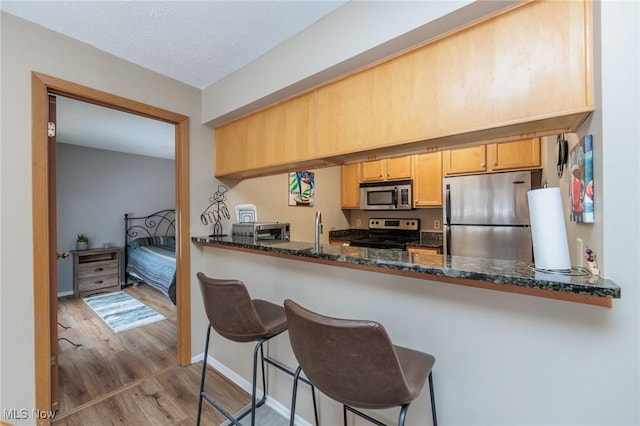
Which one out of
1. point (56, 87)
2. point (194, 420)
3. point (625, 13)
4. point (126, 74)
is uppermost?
point (126, 74)

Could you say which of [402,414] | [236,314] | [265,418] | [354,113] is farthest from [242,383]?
[354,113]

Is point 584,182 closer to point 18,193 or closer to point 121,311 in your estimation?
point 18,193

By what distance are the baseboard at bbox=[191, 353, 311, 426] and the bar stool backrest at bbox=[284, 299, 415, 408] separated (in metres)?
1.04

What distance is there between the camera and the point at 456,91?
1187 mm

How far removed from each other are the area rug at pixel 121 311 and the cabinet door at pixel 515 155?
4.31 meters

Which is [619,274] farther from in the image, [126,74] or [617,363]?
[126,74]

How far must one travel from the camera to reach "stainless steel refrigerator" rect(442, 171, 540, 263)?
8.26ft

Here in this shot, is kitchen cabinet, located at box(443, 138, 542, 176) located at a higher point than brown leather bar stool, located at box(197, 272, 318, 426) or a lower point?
higher

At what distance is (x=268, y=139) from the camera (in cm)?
205

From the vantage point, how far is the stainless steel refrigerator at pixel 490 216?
8.26 ft

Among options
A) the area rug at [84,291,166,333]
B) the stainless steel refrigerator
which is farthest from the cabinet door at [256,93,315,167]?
the area rug at [84,291,166,333]

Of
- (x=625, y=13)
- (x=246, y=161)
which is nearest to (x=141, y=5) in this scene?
(x=246, y=161)

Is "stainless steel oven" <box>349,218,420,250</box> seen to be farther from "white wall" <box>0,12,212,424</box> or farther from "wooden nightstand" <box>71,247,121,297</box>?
"wooden nightstand" <box>71,247,121,297</box>

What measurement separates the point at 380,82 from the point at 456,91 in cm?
40
